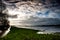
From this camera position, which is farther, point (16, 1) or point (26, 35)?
point (16, 1)

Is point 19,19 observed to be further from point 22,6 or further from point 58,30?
point 58,30

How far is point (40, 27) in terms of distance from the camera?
3.62 m

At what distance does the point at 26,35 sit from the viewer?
139 inches

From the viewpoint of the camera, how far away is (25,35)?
3.53 meters

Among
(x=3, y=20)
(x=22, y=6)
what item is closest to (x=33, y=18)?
(x=22, y=6)

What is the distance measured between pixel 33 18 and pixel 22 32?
1.23ft

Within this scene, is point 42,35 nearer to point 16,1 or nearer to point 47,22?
point 47,22

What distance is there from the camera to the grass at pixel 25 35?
3.47 meters

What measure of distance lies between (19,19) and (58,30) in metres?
0.85

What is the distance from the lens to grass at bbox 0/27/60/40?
347 centimetres

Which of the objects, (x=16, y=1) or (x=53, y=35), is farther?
(x=16, y=1)

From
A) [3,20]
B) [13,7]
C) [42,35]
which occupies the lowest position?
[42,35]

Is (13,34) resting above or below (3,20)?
below

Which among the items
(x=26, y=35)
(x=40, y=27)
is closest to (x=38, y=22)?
(x=40, y=27)
